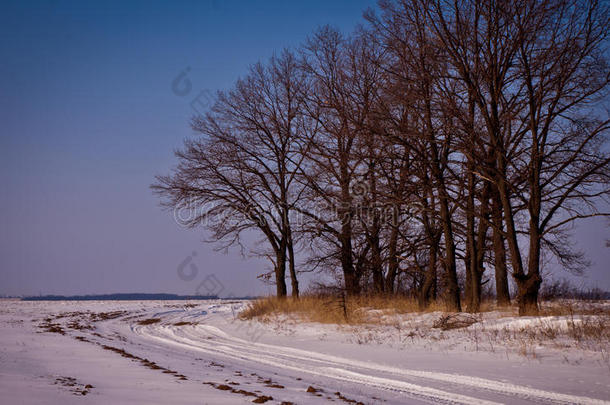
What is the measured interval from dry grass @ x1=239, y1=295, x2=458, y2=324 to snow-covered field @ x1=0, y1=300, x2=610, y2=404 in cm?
195

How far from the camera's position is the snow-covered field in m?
4.91

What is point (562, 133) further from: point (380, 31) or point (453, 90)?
point (380, 31)


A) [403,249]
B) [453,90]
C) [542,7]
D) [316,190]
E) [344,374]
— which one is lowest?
[344,374]

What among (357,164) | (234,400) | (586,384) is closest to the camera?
(234,400)

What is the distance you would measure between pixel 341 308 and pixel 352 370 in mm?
7752

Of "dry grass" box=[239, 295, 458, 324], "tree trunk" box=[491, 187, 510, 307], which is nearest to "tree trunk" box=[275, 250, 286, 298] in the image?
"dry grass" box=[239, 295, 458, 324]

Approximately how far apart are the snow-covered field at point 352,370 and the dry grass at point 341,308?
6.41ft

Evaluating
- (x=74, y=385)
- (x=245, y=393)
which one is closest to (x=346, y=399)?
(x=245, y=393)

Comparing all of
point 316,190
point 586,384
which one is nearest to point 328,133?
point 316,190

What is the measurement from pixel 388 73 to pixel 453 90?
2140 mm

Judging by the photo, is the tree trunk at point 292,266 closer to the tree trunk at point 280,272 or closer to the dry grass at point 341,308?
the tree trunk at point 280,272

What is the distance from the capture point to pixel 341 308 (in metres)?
15.8

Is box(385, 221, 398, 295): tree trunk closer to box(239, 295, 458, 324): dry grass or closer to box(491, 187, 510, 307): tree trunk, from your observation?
box(239, 295, 458, 324): dry grass

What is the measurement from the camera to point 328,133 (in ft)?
72.2
